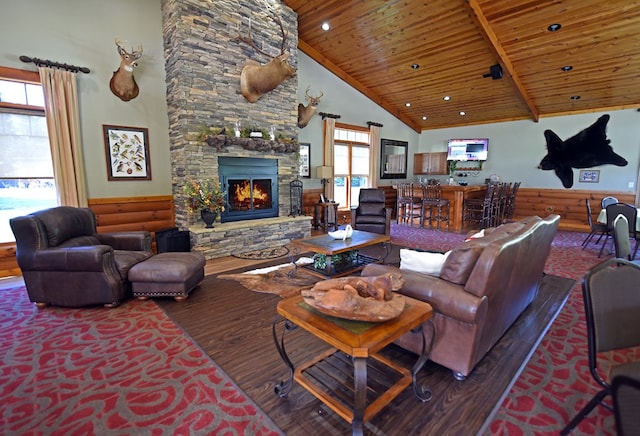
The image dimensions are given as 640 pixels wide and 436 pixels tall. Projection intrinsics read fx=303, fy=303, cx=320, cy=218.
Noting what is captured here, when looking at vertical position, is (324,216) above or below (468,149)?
below

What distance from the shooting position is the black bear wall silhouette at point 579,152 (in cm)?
704

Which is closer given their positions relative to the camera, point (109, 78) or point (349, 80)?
point (109, 78)

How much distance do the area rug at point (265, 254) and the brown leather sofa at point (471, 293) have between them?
9.52 feet

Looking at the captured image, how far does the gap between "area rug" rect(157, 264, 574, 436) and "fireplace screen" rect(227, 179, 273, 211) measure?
2.40 m

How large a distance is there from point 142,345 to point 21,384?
0.71 meters

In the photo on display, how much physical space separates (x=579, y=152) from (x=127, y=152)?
32.0 feet

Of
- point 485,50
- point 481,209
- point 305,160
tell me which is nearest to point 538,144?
point 481,209

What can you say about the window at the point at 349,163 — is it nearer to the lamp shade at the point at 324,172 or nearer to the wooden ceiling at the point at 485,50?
the lamp shade at the point at 324,172

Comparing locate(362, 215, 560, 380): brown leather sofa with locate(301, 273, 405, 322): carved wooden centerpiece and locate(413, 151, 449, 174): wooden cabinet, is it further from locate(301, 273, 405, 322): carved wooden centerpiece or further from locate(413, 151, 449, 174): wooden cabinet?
locate(413, 151, 449, 174): wooden cabinet

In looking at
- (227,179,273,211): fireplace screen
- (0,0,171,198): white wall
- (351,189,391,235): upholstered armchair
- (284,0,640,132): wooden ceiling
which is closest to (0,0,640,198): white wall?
(0,0,171,198): white wall

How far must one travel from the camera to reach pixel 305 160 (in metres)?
7.09

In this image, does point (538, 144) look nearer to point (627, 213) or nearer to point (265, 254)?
point (627, 213)

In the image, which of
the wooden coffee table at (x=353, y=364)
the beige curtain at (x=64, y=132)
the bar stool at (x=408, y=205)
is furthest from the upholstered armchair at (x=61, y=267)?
the bar stool at (x=408, y=205)

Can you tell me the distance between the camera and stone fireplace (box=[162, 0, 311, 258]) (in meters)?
4.72
